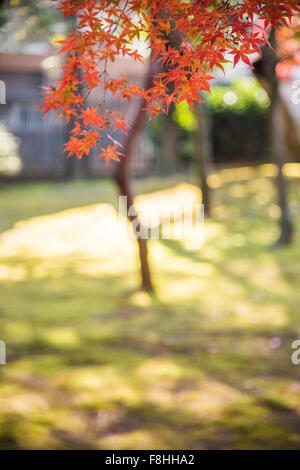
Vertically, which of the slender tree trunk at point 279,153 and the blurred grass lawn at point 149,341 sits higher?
the slender tree trunk at point 279,153

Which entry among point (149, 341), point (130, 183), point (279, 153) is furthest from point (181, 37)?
point (279, 153)

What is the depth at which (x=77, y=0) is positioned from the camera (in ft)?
5.90

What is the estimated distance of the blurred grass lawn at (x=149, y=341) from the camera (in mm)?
2988

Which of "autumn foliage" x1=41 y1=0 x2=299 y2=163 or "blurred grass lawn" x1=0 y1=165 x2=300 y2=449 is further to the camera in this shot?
"blurred grass lawn" x1=0 y1=165 x2=300 y2=449

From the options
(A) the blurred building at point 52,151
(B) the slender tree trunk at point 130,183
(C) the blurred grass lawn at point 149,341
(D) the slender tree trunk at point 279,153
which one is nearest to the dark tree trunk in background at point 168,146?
(A) the blurred building at point 52,151

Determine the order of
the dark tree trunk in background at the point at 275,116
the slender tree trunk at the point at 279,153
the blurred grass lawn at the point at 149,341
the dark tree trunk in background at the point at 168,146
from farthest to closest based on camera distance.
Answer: the dark tree trunk in background at the point at 168,146
the slender tree trunk at the point at 279,153
the dark tree trunk in background at the point at 275,116
the blurred grass lawn at the point at 149,341

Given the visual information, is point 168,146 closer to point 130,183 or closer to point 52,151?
point 52,151

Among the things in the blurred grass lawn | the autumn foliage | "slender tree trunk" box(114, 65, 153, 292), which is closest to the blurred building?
the blurred grass lawn

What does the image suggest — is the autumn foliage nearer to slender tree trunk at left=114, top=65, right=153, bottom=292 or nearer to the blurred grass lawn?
the blurred grass lawn

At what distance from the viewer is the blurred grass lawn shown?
299 centimetres

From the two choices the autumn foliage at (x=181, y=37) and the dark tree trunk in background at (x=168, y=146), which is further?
the dark tree trunk in background at (x=168, y=146)

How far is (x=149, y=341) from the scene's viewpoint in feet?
13.9

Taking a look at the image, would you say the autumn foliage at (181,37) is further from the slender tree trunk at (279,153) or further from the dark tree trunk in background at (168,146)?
the dark tree trunk in background at (168,146)

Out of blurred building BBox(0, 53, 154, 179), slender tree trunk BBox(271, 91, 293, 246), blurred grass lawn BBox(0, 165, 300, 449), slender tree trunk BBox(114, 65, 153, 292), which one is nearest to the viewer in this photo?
blurred grass lawn BBox(0, 165, 300, 449)
